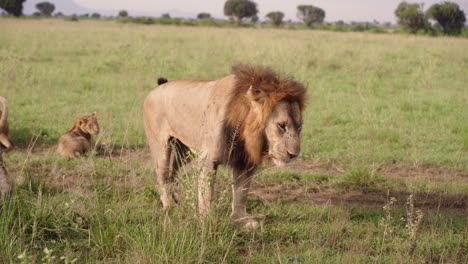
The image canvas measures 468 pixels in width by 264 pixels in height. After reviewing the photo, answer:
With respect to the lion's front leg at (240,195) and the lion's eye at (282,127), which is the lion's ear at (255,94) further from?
the lion's front leg at (240,195)

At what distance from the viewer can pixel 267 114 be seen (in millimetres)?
3926

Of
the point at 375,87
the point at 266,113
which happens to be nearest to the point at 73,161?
the point at 266,113

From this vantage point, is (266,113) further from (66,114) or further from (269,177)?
(66,114)

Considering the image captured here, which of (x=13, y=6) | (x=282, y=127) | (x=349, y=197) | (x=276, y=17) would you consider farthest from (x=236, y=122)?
(x=276, y=17)

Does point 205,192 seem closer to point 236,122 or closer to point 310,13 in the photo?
point 236,122

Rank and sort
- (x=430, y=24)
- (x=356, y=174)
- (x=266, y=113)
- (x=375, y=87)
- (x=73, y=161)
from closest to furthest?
(x=266, y=113), (x=356, y=174), (x=73, y=161), (x=375, y=87), (x=430, y=24)

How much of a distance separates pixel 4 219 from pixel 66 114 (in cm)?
542

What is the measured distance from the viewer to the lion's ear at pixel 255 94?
13.0ft

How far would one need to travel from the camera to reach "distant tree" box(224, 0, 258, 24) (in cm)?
7400

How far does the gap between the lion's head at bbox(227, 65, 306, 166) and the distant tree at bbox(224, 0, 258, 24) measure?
234ft

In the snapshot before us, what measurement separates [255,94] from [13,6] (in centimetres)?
4744

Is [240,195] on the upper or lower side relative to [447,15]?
lower

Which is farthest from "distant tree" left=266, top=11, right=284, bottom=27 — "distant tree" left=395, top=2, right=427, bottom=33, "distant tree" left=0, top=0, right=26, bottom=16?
"distant tree" left=0, top=0, right=26, bottom=16

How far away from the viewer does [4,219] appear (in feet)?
12.2
